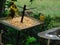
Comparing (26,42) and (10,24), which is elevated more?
(10,24)

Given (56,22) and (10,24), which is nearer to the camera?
(10,24)

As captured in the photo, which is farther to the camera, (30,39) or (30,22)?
(30,39)

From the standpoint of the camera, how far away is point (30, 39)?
3.77m

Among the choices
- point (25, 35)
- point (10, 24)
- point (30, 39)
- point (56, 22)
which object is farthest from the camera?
point (56, 22)

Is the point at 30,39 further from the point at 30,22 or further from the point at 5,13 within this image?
the point at 5,13

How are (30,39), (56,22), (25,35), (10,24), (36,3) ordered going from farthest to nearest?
(36,3)
(56,22)
(25,35)
(30,39)
(10,24)

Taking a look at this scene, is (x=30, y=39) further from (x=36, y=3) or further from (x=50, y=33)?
(x=36, y=3)

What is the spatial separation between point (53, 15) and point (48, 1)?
1.02m

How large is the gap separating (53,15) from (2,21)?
8.08 feet

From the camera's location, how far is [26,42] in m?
3.81

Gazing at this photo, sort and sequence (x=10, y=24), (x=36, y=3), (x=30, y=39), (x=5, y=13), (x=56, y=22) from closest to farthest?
(x=10, y=24)
(x=30, y=39)
(x=5, y=13)
(x=56, y=22)
(x=36, y=3)

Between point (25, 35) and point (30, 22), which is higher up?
point (30, 22)

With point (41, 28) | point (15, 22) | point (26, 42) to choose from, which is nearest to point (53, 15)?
point (41, 28)

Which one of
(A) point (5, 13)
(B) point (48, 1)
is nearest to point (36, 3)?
(B) point (48, 1)
